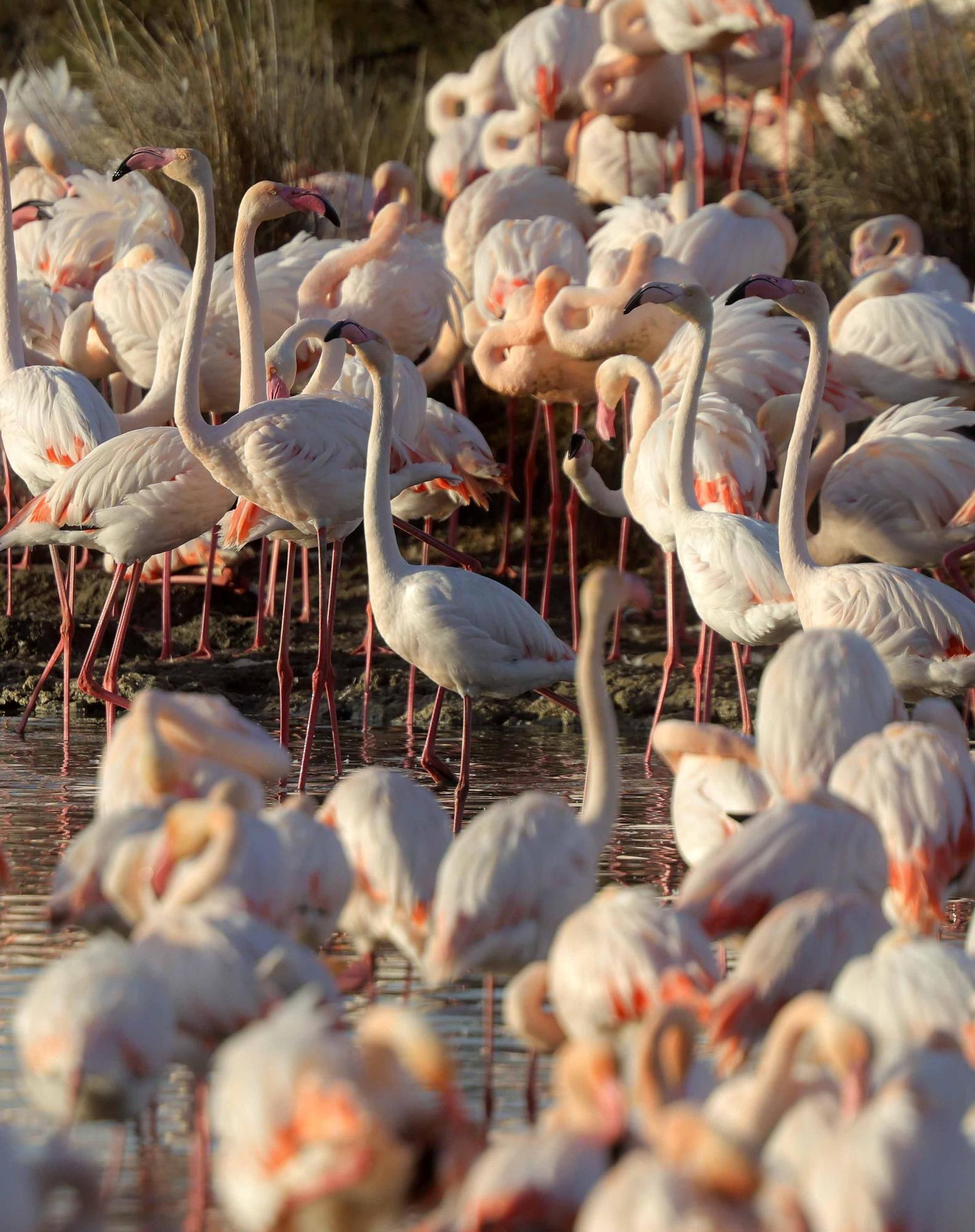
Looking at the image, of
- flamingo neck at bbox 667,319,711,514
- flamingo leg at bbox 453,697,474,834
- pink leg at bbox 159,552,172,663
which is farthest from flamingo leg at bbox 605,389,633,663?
flamingo leg at bbox 453,697,474,834

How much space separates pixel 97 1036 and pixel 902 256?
8.07 metres

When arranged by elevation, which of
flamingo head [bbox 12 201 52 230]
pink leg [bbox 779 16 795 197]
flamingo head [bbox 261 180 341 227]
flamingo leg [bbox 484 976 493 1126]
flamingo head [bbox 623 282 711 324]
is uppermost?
pink leg [bbox 779 16 795 197]

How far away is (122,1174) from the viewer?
342 cm

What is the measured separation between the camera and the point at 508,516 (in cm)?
1045

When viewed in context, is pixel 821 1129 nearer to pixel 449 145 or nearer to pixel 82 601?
pixel 82 601

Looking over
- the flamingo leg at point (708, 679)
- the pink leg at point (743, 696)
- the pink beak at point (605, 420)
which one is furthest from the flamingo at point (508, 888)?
the pink beak at point (605, 420)

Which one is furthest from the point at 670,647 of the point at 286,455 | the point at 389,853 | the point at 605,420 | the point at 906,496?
the point at 389,853

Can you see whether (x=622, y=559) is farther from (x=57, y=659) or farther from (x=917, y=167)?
(x=917, y=167)

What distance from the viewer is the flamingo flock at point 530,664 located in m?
2.75

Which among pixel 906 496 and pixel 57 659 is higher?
pixel 906 496

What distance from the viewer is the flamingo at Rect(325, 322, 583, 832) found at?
5.98m

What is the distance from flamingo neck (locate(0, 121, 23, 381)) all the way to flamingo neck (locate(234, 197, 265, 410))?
1.18 m

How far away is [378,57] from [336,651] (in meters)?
9.66

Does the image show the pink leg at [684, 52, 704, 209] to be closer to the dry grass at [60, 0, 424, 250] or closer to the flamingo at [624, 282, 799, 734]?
the dry grass at [60, 0, 424, 250]
